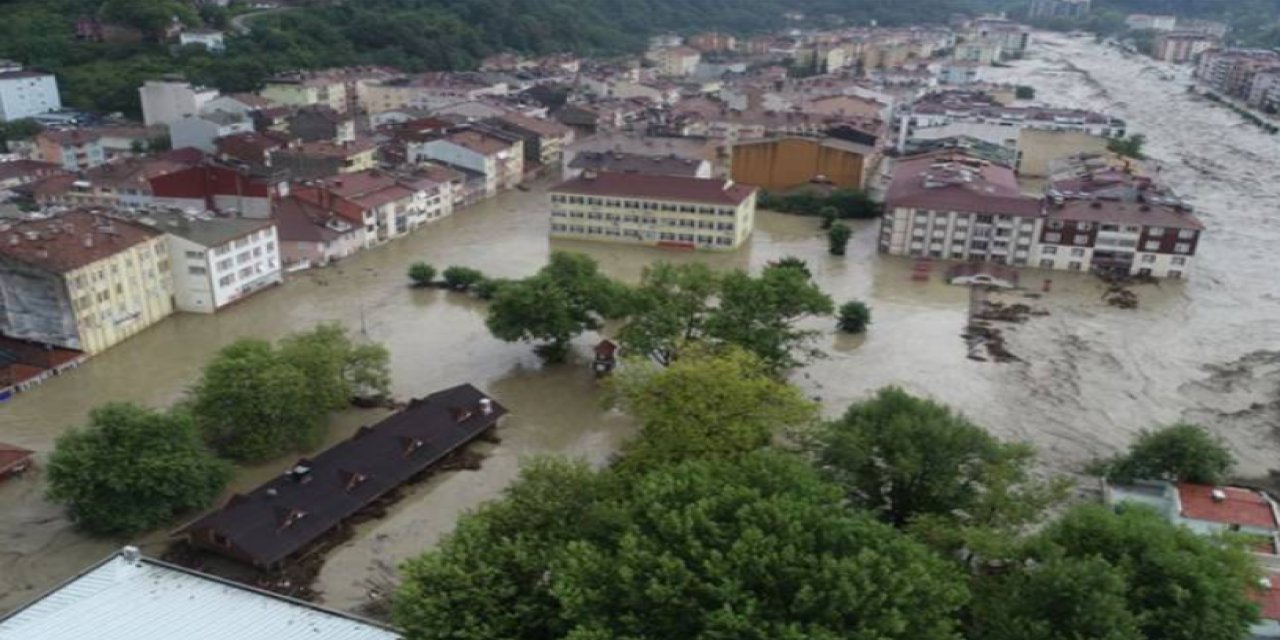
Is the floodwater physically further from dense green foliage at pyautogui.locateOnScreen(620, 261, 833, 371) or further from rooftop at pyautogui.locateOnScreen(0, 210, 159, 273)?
rooftop at pyautogui.locateOnScreen(0, 210, 159, 273)

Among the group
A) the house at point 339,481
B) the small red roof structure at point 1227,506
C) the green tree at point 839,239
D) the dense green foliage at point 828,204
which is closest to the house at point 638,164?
the dense green foliage at point 828,204

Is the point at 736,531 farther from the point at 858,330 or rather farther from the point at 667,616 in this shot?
the point at 858,330

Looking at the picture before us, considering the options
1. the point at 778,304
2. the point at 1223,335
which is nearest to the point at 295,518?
the point at 778,304

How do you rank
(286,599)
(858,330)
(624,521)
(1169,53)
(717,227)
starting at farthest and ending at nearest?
(1169,53) → (717,227) → (858,330) → (286,599) → (624,521)

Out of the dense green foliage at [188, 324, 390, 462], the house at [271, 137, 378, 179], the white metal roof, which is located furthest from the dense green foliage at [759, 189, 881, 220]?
the white metal roof

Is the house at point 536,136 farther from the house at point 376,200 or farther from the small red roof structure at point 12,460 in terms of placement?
the small red roof structure at point 12,460

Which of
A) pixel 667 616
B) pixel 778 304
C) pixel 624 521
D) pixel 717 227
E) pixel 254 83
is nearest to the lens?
pixel 667 616
